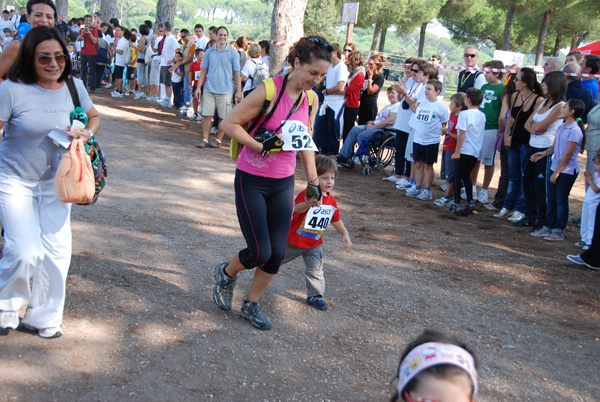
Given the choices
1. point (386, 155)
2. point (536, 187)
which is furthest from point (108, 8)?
point (536, 187)

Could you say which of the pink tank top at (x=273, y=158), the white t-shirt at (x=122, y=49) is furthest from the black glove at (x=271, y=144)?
the white t-shirt at (x=122, y=49)

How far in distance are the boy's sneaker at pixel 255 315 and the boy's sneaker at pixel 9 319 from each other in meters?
1.60

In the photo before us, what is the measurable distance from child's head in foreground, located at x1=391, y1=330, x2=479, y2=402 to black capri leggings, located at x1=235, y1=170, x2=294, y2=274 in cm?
214

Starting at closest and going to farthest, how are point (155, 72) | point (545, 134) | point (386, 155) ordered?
point (545, 134) < point (386, 155) < point (155, 72)

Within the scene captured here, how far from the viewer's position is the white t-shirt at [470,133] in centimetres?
820

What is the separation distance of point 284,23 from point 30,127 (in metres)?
9.76

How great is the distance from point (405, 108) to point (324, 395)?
23.0 feet

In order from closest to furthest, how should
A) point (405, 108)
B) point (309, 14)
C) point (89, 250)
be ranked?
1. point (89, 250)
2. point (405, 108)
3. point (309, 14)

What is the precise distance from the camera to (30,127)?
346 cm

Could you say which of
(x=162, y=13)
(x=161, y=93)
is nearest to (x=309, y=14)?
(x=162, y=13)

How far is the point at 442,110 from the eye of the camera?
8.73 meters

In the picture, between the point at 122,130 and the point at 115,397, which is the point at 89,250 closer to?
the point at 115,397

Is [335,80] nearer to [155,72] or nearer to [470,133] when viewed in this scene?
[470,133]

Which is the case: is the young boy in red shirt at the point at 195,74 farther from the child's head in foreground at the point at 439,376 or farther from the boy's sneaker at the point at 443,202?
the child's head in foreground at the point at 439,376
